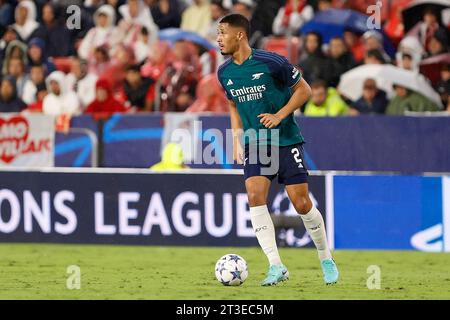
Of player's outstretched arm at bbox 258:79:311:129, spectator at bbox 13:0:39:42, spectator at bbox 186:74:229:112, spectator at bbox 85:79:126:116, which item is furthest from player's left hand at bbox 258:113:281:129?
spectator at bbox 13:0:39:42

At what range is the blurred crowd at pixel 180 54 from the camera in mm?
17031

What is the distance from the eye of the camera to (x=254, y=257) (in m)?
13.9

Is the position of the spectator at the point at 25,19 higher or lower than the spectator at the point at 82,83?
higher

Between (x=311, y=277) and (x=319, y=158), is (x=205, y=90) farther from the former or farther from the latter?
(x=311, y=277)

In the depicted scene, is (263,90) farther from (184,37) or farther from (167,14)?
(167,14)

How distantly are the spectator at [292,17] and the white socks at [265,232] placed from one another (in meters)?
8.46

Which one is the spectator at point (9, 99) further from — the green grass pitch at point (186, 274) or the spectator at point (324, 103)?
the spectator at point (324, 103)

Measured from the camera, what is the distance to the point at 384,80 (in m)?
16.9

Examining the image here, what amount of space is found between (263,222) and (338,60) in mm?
7493

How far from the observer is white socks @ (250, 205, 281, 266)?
34.5 ft

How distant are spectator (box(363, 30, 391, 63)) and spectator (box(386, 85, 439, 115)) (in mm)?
739

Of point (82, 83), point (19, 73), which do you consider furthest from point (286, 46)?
point (19, 73)

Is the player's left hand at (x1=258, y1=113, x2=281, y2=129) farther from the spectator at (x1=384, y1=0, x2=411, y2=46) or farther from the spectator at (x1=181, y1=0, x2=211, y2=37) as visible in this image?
the spectator at (x1=181, y1=0, x2=211, y2=37)

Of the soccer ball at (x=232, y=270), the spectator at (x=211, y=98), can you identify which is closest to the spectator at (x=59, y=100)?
the spectator at (x=211, y=98)
